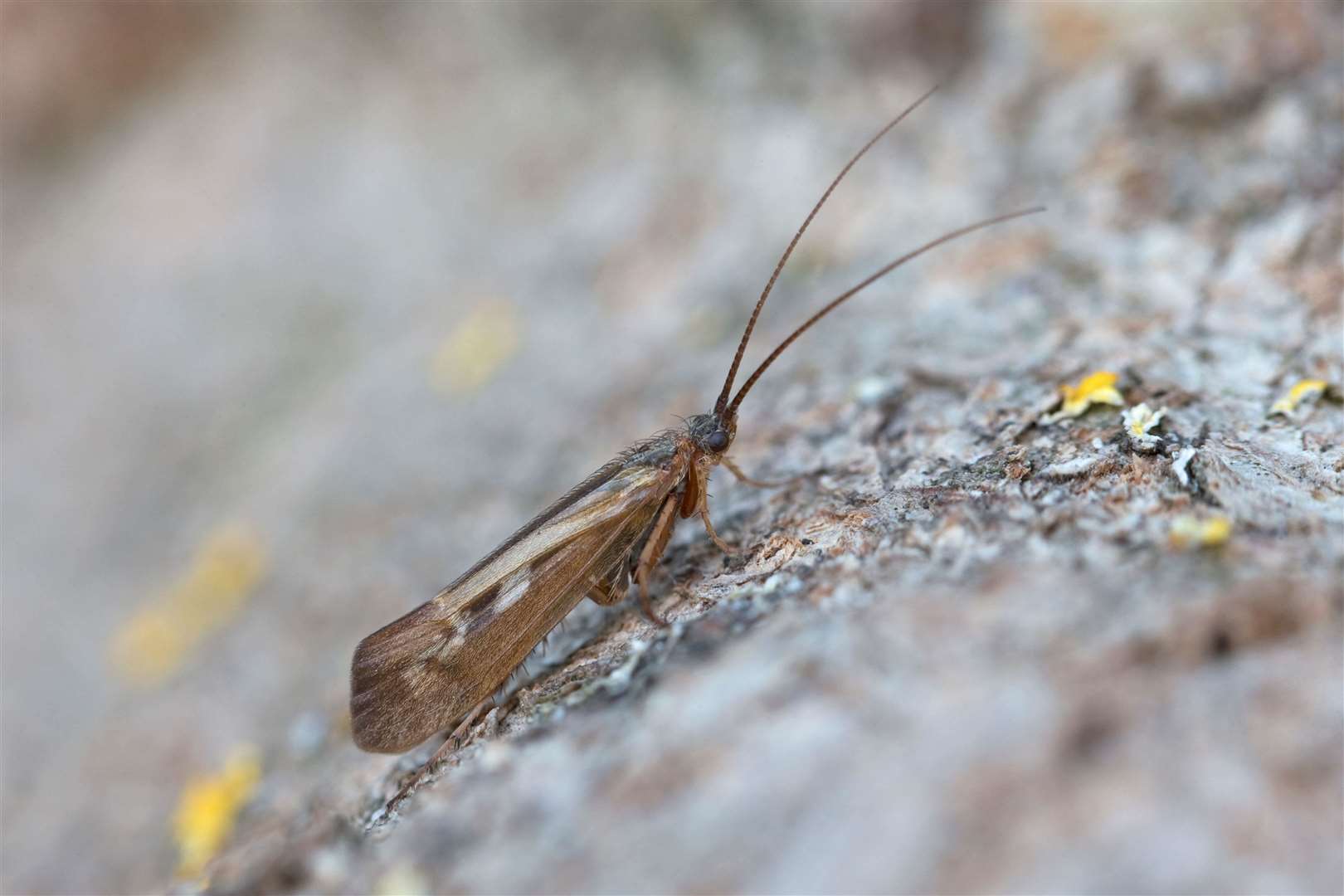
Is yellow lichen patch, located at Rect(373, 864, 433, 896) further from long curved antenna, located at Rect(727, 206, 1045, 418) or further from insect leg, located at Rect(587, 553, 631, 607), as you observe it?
long curved antenna, located at Rect(727, 206, 1045, 418)

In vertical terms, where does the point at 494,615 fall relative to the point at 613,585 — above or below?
above

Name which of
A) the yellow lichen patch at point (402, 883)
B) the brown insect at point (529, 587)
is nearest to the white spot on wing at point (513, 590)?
the brown insect at point (529, 587)

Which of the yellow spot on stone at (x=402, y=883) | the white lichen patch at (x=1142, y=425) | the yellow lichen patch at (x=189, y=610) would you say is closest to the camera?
the yellow spot on stone at (x=402, y=883)

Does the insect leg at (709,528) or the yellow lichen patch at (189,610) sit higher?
the yellow lichen patch at (189,610)

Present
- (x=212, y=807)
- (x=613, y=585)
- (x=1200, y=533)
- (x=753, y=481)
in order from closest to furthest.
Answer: (x=1200, y=533)
(x=613, y=585)
(x=753, y=481)
(x=212, y=807)

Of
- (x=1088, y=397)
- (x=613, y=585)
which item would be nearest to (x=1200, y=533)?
(x=1088, y=397)

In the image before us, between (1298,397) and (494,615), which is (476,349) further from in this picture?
(1298,397)

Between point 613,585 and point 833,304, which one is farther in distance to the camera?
point 613,585

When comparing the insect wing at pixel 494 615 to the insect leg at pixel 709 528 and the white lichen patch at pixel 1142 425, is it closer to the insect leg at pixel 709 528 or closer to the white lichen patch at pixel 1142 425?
the insect leg at pixel 709 528
